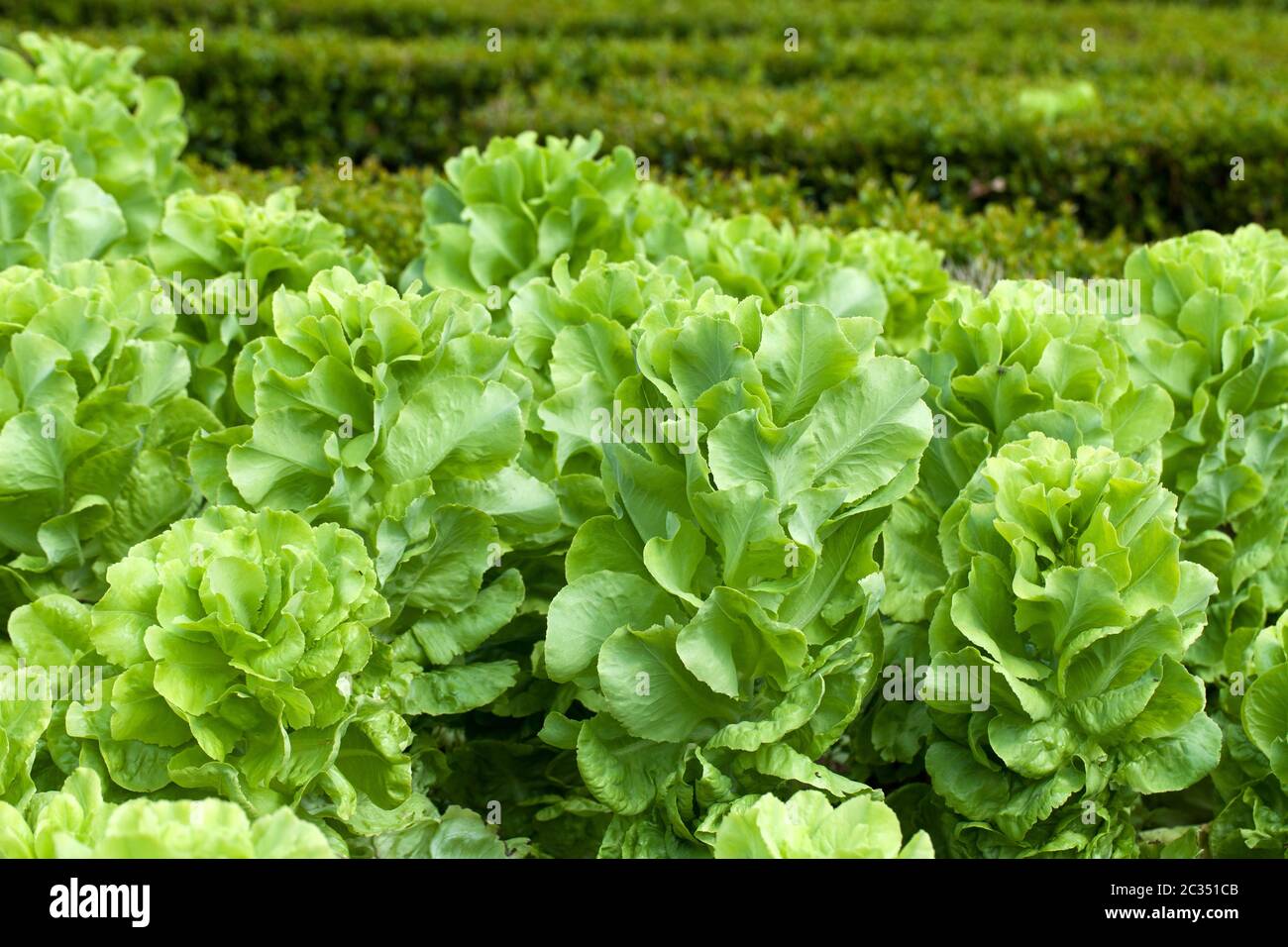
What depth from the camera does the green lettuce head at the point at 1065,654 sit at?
2.12 metres

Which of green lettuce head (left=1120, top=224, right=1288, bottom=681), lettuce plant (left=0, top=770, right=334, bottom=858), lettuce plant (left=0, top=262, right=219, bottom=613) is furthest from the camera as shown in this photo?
green lettuce head (left=1120, top=224, right=1288, bottom=681)

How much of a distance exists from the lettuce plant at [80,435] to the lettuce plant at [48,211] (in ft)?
2.16

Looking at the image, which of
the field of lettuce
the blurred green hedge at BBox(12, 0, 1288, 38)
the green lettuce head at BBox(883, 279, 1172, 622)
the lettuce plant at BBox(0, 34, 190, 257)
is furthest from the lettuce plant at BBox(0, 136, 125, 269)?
the blurred green hedge at BBox(12, 0, 1288, 38)

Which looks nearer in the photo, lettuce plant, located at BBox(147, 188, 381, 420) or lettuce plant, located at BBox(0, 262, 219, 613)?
lettuce plant, located at BBox(0, 262, 219, 613)

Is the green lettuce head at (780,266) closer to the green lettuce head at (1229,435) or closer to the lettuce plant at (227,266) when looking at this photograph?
the green lettuce head at (1229,435)

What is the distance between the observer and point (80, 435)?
253 cm

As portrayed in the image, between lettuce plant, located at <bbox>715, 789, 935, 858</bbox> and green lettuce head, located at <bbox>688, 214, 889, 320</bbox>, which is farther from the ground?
green lettuce head, located at <bbox>688, 214, 889, 320</bbox>

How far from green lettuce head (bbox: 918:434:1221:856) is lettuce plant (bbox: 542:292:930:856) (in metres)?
0.17

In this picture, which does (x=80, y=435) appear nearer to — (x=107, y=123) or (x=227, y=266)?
(x=227, y=266)

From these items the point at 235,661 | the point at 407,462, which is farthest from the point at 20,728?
the point at 407,462

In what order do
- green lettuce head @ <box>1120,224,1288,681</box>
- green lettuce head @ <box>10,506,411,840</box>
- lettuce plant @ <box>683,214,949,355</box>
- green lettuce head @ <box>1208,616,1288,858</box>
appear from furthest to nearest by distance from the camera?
lettuce plant @ <box>683,214,949,355</box> < green lettuce head @ <box>1120,224,1288,681</box> < green lettuce head @ <box>1208,616,1288,858</box> < green lettuce head @ <box>10,506,411,840</box>

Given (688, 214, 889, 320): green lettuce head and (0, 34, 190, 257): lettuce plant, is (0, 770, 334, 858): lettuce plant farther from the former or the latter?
(0, 34, 190, 257): lettuce plant

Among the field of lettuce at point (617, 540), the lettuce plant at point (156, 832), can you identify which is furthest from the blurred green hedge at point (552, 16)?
the lettuce plant at point (156, 832)

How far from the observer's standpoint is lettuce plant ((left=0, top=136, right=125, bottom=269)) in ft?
11.0
